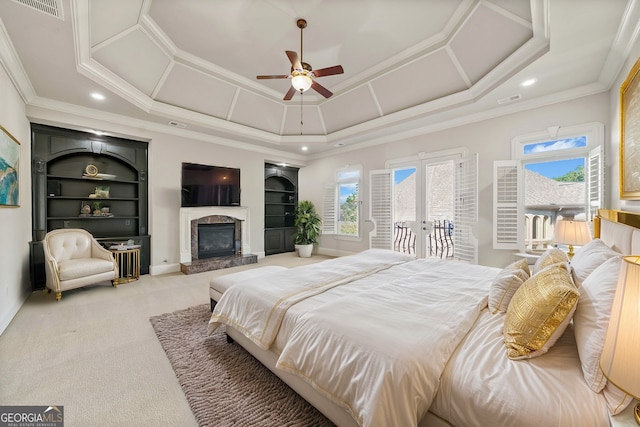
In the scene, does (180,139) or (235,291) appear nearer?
(235,291)

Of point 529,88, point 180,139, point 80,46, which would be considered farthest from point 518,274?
point 180,139

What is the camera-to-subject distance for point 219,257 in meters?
5.67

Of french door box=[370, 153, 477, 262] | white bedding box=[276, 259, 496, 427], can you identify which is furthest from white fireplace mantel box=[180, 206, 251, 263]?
white bedding box=[276, 259, 496, 427]

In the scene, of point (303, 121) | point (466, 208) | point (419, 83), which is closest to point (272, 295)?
point (466, 208)

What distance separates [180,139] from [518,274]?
572 centimetres

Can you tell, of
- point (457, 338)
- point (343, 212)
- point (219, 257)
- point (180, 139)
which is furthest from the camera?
point (343, 212)

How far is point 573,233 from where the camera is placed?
281 cm

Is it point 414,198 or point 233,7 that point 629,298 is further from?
point 414,198

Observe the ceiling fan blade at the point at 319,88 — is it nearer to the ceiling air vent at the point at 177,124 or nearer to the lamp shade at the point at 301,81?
the lamp shade at the point at 301,81

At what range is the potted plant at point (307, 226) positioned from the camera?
6902 millimetres

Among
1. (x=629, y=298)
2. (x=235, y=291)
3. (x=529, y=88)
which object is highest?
(x=529, y=88)

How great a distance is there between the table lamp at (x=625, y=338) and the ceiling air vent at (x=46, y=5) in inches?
152

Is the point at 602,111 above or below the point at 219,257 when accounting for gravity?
above

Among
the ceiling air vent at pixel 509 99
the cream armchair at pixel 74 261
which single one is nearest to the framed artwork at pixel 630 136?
the ceiling air vent at pixel 509 99
